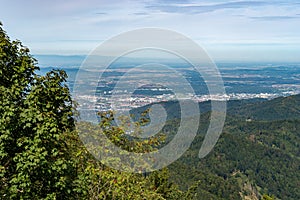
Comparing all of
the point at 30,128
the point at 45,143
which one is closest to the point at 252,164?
the point at 45,143

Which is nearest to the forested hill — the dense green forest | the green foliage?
the dense green forest

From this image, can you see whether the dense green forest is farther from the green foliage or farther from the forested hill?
the forested hill

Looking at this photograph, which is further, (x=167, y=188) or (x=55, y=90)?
(x=167, y=188)

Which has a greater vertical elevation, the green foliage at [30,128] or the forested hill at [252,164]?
the green foliage at [30,128]

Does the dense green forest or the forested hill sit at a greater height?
the dense green forest

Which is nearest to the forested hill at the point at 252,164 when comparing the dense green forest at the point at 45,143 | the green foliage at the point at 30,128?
the dense green forest at the point at 45,143

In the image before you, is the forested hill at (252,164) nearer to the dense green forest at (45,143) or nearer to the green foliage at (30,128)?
the dense green forest at (45,143)

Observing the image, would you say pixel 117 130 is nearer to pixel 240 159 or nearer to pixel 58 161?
pixel 58 161

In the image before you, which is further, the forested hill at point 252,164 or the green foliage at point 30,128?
the forested hill at point 252,164

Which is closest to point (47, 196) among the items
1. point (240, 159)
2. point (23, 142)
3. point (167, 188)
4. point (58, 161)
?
point (58, 161)

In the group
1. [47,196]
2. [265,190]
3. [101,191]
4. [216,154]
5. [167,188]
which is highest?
[47,196]

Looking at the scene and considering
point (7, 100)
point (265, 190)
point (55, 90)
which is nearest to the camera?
point (7, 100)
